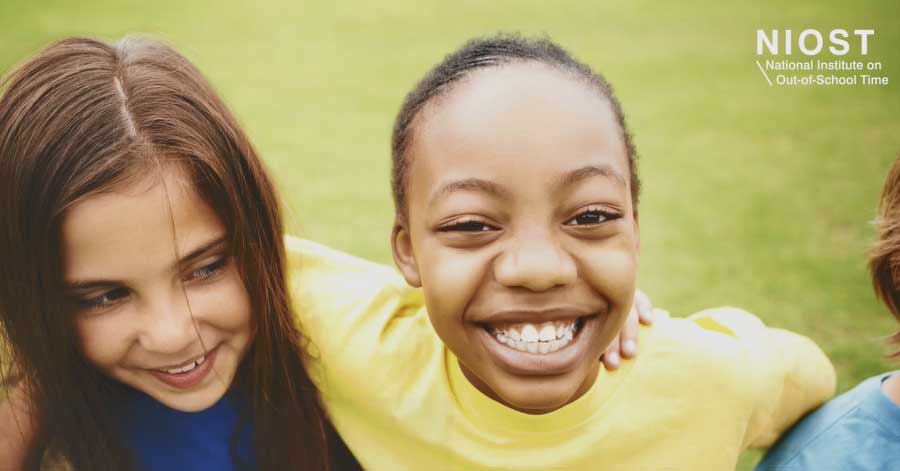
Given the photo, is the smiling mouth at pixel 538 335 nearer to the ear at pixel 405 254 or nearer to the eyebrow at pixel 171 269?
the ear at pixel 405 254

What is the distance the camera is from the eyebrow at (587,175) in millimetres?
1527

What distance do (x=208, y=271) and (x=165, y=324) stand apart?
0.16 metres

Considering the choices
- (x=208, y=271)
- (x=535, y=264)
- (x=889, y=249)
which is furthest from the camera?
(x=889, y=249)

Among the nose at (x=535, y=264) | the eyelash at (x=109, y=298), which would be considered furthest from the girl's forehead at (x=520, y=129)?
the eyelash at (x=109, y=298)

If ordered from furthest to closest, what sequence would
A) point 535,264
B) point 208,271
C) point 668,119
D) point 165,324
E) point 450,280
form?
point 668,119 < point 208,271 < point 165,324 < point 450,280 < point 535,264

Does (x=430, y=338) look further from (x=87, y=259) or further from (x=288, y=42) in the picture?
(x=288, y=42)

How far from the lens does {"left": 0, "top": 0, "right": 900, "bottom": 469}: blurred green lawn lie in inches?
158

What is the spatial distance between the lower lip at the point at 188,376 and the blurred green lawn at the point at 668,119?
1.77ft

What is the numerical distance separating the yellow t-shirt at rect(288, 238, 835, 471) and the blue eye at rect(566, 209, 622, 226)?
415mm

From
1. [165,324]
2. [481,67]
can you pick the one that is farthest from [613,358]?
[165,324]

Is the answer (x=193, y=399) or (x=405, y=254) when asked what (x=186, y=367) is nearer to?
(x=193, y=399)

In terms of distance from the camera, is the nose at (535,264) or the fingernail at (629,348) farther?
the fingernail at (629,348)

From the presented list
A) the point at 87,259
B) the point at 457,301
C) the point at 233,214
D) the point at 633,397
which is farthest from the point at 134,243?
the point at 633,397

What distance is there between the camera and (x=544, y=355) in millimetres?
1646
